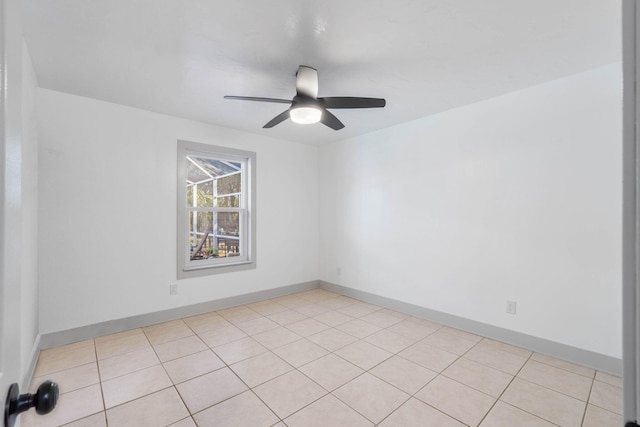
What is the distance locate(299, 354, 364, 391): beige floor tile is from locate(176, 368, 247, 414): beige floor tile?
21.6 inches

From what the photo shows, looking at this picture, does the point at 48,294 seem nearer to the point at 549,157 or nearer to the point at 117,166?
the point at 117,166

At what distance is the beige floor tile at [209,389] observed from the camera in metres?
2.05

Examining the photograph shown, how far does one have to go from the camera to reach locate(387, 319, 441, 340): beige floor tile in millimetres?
3191

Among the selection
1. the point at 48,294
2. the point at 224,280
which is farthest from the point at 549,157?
the point at 48,294

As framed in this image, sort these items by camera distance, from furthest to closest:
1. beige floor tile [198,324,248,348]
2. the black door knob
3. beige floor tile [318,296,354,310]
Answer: beige floor tile [318,296,354,310] < beige floor tile [198,324,248,348] < the black door knob

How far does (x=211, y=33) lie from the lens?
2.02m

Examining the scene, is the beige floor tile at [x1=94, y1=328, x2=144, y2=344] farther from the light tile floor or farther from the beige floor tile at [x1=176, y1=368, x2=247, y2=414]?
the beige floor tile at [x1=176, y1=368, x2=247, y2=414]

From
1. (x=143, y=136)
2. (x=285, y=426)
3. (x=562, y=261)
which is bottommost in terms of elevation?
(x=285, y=426)

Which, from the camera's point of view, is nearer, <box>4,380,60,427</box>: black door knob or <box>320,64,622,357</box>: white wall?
<box>4,380,60,427</box>: black door knob

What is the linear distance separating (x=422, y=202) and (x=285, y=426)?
2.80 metres

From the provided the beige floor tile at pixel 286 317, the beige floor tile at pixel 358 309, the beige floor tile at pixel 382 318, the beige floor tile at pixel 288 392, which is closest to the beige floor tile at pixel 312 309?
the beige floor tile at pixel 286 317

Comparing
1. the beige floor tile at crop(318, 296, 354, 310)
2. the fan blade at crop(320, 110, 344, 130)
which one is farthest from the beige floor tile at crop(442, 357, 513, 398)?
the fan blade at crop(320, 110, 344, 130)

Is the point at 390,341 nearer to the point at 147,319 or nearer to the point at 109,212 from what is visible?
the point at 147,319
